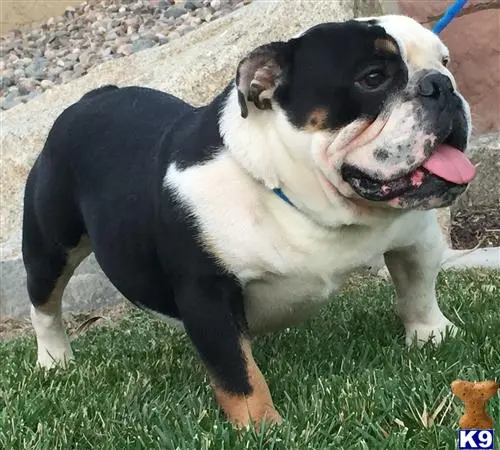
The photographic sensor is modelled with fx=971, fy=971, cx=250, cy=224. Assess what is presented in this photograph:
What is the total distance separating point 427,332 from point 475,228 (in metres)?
2.77

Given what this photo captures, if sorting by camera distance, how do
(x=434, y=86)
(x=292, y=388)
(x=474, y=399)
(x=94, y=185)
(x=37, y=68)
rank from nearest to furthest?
(x=474, y=399), (x=434, y=86), (x=292, y=388), (x=94, y=185), (x=37, y=68)

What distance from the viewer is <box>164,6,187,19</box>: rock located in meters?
9.34

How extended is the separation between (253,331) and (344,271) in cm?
45

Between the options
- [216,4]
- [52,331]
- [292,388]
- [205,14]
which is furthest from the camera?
[216,4]

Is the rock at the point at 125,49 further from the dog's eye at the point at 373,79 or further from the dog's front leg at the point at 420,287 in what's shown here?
the dog's eye at the point at 373,79

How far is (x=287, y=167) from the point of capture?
2.91m

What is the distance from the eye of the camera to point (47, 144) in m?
3.89

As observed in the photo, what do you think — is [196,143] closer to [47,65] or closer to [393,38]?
[393,38]

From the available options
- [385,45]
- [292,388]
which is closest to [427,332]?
[292,388]

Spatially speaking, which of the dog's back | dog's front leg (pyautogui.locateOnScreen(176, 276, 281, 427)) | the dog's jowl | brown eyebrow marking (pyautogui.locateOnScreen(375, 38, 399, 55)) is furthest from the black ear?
dog's front leg (pyautogui.locateOnScreen(176, 276, 281, 427))

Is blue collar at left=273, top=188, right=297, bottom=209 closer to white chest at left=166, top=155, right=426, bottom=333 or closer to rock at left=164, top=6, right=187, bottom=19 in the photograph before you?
white chest at left=166, top=155, right=426, bottom=333

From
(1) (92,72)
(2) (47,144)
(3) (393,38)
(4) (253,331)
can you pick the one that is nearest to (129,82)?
(1) (92,72)

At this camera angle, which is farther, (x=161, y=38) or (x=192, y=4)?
(x=192, y=4)

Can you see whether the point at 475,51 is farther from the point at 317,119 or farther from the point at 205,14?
the point at 317,119
